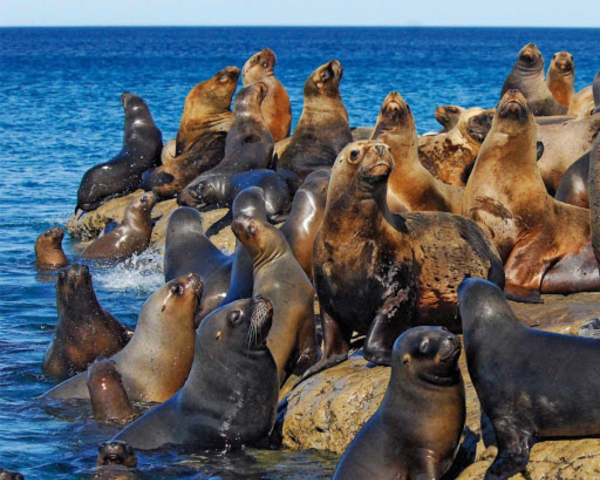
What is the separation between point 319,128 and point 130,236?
2815 millimetres

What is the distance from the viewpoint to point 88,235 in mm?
Answer: 14891

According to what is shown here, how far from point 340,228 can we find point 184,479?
191cm

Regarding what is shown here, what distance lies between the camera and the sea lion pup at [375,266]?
639cm

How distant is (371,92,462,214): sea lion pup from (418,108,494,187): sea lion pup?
1.49 metres

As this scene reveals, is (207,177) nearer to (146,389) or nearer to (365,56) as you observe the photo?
Result: (146,389)

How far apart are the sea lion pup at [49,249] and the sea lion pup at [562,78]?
301 inches

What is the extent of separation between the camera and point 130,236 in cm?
1248

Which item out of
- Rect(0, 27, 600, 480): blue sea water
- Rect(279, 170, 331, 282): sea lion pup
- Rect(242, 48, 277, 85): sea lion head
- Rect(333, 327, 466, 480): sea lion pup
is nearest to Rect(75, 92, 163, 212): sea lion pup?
Rect(0, 27, 600, 480): blue sea water

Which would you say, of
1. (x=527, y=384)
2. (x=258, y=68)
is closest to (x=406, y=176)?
(x=527, y=384)

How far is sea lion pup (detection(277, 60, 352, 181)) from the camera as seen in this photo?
42.0ft

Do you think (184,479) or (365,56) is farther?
(365,56)

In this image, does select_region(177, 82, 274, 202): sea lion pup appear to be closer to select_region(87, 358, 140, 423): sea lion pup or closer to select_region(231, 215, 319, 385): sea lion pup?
select_region(231, 215, 319, 385): sea lion pup

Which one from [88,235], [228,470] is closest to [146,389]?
[228,470]

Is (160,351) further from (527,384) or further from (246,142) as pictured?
(246,142)
